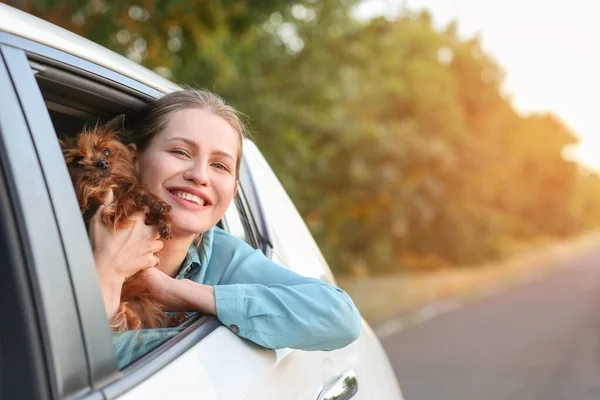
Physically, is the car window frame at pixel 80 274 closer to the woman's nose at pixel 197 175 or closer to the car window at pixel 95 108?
the car window at pixel 95 108

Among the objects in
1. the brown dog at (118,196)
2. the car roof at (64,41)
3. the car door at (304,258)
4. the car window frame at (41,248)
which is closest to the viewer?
the car window frame at (41,248)

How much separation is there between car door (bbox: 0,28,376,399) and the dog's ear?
243 millimetres

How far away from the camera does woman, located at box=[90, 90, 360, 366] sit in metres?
1.85

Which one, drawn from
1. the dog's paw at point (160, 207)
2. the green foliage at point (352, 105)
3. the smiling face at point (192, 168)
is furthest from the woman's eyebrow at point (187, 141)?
the green foliage at point (352, 105)

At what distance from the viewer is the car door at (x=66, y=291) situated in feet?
4.24

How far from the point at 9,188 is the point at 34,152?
95mm

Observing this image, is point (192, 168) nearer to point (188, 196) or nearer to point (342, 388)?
point (188, 196)

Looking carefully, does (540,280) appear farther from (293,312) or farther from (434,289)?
(293,312)

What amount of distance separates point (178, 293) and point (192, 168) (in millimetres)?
283

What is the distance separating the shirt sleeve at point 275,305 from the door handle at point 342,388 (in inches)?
5.0

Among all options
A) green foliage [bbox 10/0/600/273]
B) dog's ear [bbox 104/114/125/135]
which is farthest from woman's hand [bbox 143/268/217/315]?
green foliage [bbox 10/0/600/273]

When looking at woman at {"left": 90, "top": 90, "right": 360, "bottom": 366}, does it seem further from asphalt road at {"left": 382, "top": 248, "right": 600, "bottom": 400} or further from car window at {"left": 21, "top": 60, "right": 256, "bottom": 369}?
asphalt road at {"left": 382, "top": 248, "right": 600, "bottom": 400}

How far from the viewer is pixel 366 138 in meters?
19.6

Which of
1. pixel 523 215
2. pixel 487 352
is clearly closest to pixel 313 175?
pixel 487 352
